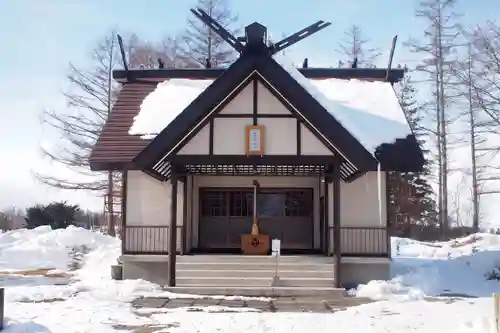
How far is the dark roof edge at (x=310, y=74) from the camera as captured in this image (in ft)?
57.0

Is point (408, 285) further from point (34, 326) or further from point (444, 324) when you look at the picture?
point (34, 326)

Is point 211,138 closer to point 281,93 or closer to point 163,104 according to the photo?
point 281,93

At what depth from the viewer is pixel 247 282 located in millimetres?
13047

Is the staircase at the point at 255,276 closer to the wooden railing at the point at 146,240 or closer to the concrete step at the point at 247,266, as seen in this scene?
the concrete step at the point at 247,266

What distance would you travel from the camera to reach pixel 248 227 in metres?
16.8

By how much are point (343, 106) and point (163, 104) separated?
509cm

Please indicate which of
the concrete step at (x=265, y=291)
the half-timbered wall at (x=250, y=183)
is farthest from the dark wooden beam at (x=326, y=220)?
the concrete step at (x=265, y=291)

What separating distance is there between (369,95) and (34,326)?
1173cm

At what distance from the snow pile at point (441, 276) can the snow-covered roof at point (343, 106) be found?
3115mm

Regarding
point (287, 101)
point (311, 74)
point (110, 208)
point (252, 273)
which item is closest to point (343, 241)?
point (252, 273)

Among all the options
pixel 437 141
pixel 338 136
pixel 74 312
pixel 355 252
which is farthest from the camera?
pixel 437 141

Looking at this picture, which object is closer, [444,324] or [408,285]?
[444,324]

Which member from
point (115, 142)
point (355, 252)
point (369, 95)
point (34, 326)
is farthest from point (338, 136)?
point (34, 326)

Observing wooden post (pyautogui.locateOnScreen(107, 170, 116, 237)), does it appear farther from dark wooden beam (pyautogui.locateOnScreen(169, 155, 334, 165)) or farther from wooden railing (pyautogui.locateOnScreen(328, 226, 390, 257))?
wooden railing (pyautogui.locateOnScreen(328, 226, 390, 257))
